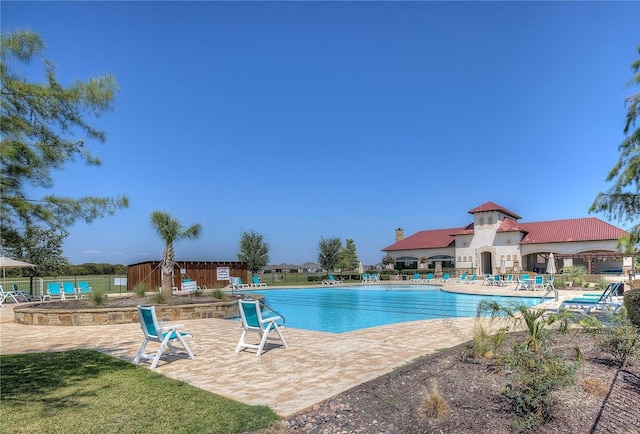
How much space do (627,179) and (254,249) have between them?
3381cm

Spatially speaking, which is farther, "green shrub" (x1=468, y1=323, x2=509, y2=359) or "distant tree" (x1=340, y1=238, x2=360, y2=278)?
"distant tree" (x1=340, y1=238, x2=360, y2=278)

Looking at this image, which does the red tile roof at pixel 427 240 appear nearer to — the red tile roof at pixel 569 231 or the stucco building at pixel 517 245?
the stucco building at pixel 517 245

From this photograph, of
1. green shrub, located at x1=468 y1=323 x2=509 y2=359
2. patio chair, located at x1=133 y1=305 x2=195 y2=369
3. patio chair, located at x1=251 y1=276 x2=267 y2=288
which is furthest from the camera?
patio chair, located at x1=251 y1=276 x2=267 y2=288

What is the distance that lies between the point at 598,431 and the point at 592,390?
3.19 feet

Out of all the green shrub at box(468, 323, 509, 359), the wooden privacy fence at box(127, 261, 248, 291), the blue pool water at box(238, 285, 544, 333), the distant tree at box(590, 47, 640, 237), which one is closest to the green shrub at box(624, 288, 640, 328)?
the distant tree at box(590, 47, 640, 237)

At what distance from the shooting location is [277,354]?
22.5ft

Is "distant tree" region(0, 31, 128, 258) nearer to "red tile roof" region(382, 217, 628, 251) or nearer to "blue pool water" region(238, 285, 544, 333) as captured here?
"blue pool water" region(238, 285, 544, 333)

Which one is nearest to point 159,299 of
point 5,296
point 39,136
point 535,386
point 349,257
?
point 39,136

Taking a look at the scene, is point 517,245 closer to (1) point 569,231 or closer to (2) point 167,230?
(1) point 569,231

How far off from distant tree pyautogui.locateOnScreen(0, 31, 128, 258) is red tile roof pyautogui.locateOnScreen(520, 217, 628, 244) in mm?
37805

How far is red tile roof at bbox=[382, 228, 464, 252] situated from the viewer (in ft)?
139

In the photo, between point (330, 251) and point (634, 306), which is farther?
point (330, 251)

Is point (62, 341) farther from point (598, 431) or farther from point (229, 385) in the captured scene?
point (598, 431)

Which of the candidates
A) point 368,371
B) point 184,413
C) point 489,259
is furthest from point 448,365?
point 489,259
